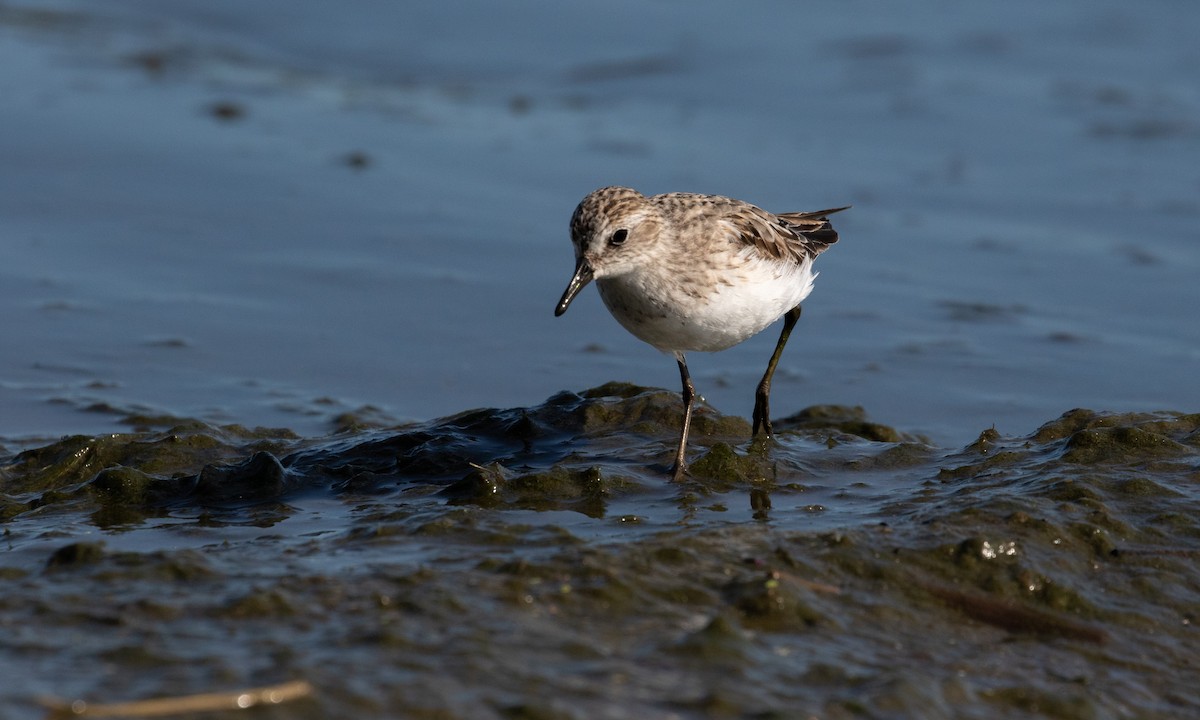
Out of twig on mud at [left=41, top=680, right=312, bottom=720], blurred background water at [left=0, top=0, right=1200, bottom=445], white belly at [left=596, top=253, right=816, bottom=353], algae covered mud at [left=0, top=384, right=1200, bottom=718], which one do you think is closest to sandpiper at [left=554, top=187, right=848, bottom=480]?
white belly at [left=596, top=253, right=816, bottom=353]

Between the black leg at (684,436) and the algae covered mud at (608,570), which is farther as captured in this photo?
the black leg at (684,436)

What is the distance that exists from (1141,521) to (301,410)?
4.70 meters

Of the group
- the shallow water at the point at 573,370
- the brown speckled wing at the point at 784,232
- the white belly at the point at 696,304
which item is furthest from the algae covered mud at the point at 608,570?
the brown speckled wing at the point at 784,232

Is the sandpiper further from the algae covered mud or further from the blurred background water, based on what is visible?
the blurred background water

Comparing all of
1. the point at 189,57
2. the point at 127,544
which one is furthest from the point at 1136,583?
the point at 189,57

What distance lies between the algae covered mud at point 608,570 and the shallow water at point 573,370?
0.02 metres

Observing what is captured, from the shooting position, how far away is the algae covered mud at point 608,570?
4.35 m

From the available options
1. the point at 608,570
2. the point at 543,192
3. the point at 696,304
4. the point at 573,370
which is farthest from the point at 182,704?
the point at 543,192

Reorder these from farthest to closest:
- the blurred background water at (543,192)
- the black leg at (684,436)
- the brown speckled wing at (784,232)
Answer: the blurred background water at (543,192) < the brown speckled wing at (784,232) < the black leg at (684,436)

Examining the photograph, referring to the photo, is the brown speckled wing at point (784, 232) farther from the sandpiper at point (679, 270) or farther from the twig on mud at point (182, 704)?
the twig on mud at point (182, 704)

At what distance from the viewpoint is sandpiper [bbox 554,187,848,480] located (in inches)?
258

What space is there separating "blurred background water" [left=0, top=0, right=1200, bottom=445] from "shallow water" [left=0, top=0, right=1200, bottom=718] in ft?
0.15

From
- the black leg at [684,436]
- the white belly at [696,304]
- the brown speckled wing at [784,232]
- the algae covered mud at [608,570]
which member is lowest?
the algae covered mud at [608,570]

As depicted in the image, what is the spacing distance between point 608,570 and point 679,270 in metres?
1.95
